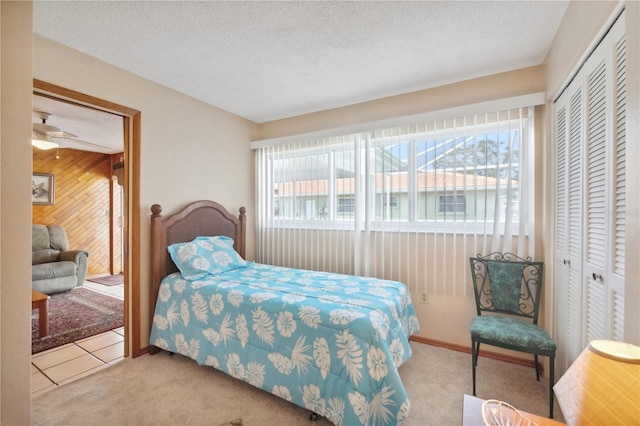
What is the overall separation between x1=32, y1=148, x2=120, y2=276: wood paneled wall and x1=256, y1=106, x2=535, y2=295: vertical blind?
3929mm

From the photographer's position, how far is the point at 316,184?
11.1 feet

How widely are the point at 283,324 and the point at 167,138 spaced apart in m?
2.14

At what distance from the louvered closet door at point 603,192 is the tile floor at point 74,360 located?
3.38 meters

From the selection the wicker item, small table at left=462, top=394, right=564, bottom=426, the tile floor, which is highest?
the wicker item

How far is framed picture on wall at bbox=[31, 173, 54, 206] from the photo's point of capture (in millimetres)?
4691

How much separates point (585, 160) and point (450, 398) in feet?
5.60

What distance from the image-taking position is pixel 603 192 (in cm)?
134

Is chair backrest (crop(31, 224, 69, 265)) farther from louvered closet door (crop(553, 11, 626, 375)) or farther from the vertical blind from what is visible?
louvered closet door (crop(553, 11, 626, 375))

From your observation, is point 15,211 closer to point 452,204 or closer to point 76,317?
point 452,204

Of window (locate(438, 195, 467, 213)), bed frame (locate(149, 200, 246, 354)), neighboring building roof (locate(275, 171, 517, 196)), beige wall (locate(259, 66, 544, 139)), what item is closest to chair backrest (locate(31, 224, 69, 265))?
bed frame (locate(149, 200, 246, 354))

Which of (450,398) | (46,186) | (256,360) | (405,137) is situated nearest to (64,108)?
(46,186)

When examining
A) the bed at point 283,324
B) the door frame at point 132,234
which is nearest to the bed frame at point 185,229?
the bed at point 283,324

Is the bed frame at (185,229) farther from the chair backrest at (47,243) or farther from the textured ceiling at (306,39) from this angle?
the chair backrest at (47,243)

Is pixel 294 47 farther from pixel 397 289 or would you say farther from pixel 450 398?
pixel 450 398
